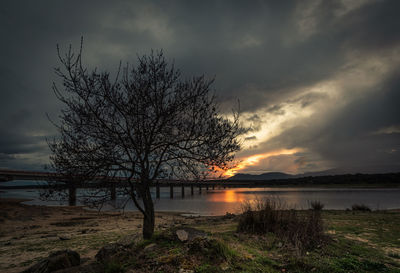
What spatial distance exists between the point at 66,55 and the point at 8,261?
835 centimetres

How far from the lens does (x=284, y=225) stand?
371 inches

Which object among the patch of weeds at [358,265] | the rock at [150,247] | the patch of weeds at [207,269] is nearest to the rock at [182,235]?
the rock at [150,247]

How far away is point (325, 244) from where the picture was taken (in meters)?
8.05

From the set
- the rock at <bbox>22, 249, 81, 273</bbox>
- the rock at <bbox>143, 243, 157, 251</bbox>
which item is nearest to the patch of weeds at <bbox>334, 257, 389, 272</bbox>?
the rock at <bbox>143, 243, 157, 251</bbox>

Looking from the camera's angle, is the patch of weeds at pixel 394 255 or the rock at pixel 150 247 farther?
the patch of weeds at pixel 394 255

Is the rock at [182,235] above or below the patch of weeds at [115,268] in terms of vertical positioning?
above

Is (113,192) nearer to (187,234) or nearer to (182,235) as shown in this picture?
(182,235)

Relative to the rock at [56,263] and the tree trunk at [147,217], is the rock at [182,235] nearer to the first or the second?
the tree trunk at [147,217]

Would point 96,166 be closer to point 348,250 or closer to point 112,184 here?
point 112,184

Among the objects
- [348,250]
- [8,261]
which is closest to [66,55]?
→ [8,261]

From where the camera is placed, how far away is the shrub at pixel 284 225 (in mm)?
8000

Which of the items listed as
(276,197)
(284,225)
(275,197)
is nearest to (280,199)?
(276,197)

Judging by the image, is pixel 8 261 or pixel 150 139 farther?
pixel 8 261

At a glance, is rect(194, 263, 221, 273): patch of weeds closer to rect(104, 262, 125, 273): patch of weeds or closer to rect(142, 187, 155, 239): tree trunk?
rect(104, 262, 125, 273): patch of weeds
